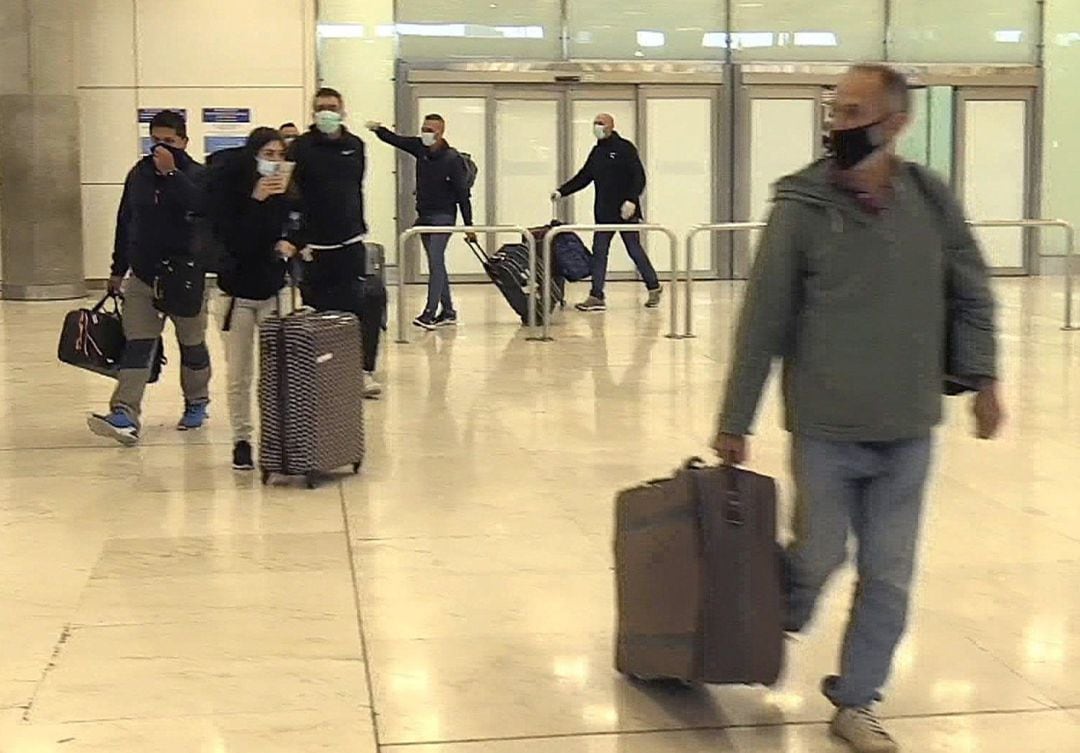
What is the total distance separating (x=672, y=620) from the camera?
12.9 feet

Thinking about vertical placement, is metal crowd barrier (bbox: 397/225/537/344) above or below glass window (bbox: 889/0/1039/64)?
below

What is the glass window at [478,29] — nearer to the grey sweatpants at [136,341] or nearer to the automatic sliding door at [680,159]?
the automatic sliding door at [680,159]

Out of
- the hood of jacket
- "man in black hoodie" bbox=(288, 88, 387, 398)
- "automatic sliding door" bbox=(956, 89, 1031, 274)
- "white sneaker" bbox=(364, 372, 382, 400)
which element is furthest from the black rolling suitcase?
the hood of jacket

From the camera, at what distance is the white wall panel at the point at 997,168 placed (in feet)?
68.9

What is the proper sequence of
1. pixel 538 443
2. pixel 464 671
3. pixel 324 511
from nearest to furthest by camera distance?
pixel 464 671 < pixel 324 511 < pixel 538 443

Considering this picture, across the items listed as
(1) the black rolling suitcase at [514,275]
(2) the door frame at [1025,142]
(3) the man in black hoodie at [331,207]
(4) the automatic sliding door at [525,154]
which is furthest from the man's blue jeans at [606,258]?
(3) the man in black hoodie at [331,207]

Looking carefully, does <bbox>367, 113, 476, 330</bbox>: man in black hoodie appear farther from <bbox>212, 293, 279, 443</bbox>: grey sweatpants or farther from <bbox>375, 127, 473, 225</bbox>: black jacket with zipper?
<bbox>212, 293, 279, 443</bbox>: grey sweatpants

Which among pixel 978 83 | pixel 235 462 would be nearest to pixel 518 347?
pixel 235 462

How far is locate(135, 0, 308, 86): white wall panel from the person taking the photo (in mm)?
18422

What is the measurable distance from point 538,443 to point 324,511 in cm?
182

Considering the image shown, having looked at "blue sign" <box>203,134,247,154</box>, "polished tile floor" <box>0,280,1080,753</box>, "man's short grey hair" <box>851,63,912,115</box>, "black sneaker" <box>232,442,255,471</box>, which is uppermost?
"blue sign" <box>203,134,247,154</box>

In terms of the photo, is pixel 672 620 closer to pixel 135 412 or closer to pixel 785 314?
pixel 785 314

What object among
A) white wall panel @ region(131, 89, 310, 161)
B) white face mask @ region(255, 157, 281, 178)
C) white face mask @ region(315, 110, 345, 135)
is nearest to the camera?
white face mask @ region(255, 157, 281, 178)

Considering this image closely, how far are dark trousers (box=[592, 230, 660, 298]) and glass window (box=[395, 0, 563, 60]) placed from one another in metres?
4.96
